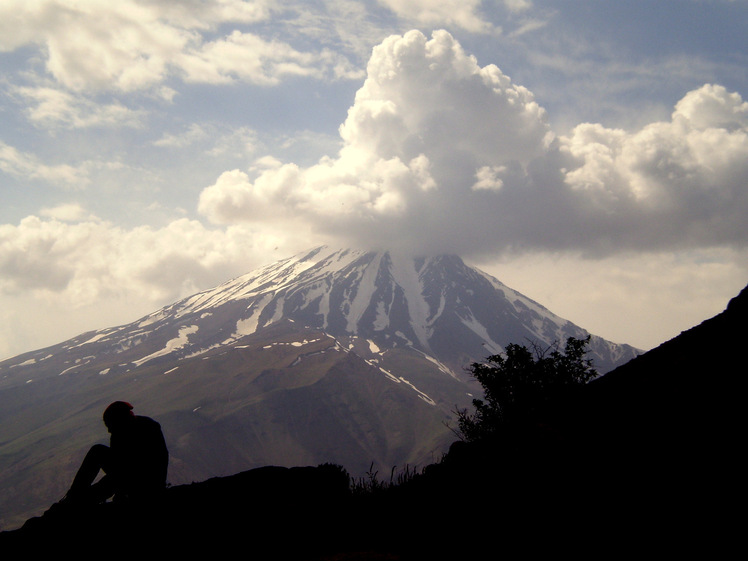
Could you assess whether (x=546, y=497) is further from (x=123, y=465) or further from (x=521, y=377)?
(x=521, y=377)

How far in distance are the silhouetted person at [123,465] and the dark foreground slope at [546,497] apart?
28 cm

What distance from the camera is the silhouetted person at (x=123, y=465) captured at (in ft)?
22.9

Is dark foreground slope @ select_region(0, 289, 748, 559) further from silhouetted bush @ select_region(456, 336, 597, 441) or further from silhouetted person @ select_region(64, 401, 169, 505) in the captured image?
silhouetted bush @ select_region(456, 336, 597, 441)

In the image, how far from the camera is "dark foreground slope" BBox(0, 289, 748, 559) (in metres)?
4.93

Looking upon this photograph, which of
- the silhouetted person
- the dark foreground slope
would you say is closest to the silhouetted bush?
the dark foreground slope

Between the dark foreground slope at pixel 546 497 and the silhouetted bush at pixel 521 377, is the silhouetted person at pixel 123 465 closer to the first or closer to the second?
the dark foreground slope at pixel 546 497

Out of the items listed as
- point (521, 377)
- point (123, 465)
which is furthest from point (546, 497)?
point (521, 377)

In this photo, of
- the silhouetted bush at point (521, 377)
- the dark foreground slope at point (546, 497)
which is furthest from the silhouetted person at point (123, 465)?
the silhouetted bush at point (521, 377)

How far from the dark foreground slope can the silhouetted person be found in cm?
28

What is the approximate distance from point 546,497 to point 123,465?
5467 mm

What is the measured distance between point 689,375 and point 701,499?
2248mm

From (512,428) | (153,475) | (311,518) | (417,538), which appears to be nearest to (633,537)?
(417,538)

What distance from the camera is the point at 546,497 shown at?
19.3 feet

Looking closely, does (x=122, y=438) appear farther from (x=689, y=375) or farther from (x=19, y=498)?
(x=19, y=498)
